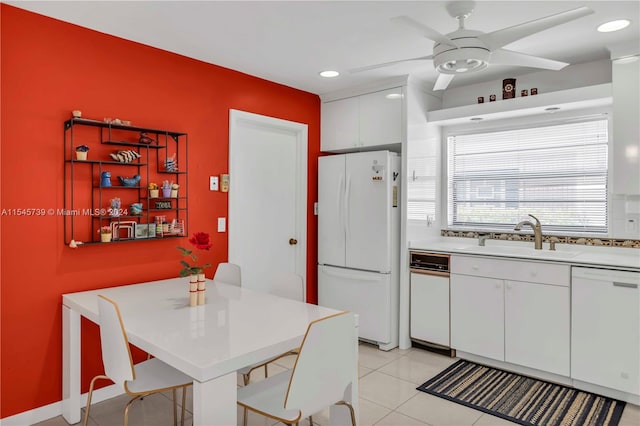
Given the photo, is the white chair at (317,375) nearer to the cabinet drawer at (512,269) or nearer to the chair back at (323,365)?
the chair back at (323,365)

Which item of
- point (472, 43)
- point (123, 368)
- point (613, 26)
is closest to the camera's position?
point (123, 368)

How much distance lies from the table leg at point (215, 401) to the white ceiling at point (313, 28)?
202 cm

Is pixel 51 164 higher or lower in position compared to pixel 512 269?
higher

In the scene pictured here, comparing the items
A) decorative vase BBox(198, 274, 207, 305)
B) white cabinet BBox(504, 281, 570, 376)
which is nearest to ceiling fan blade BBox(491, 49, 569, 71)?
white cabinet BBox(504, 281, 570, 376)

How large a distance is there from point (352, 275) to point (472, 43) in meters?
2.44

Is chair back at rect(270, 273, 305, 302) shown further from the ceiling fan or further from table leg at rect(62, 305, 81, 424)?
the ceiling fan

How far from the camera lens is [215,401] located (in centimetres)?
157

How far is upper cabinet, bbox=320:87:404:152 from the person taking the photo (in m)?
3.92

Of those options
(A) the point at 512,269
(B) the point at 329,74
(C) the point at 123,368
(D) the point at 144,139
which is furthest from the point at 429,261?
(C) the point at 123,368

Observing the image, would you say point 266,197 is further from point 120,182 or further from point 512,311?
point 512,311

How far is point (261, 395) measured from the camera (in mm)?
1975

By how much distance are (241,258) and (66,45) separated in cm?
207

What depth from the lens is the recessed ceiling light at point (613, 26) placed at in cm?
267

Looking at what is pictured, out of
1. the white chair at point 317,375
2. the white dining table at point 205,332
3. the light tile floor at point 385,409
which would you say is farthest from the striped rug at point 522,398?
the white chair at point 317,375
